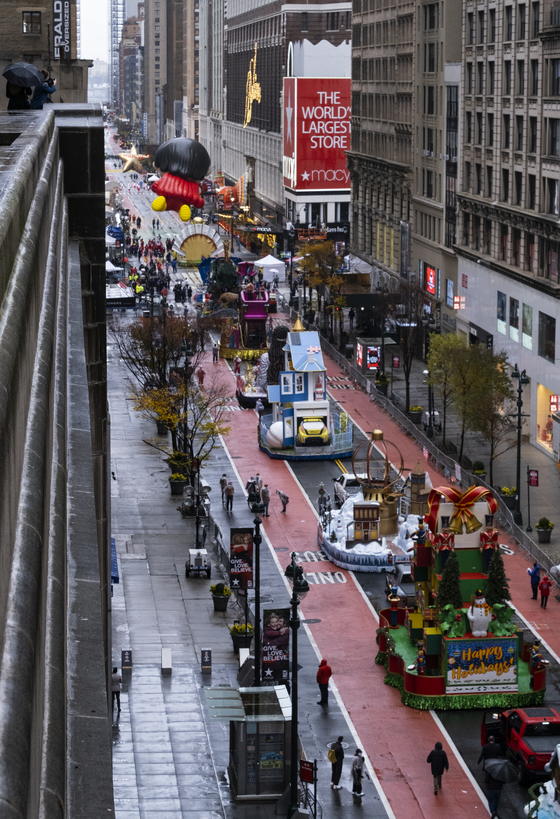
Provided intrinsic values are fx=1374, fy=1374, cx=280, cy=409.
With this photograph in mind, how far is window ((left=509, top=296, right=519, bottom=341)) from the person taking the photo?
67.4 metres

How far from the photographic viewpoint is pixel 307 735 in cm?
3228

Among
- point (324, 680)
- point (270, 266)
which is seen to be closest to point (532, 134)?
point (324, 680)

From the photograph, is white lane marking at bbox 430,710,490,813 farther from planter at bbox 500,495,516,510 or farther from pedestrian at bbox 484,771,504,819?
planter at bbox 500,495,516,510

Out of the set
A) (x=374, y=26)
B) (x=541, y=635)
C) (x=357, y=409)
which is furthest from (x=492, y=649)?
(x=374, y=26)

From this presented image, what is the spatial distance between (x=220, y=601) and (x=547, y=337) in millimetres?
26770

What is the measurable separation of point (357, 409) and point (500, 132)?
1615 centimetres

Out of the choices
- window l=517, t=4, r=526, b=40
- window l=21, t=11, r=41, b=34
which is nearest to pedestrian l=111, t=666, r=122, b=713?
window l=517, t=4, r=526, b=40

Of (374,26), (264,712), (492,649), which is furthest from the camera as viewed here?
(374,26)

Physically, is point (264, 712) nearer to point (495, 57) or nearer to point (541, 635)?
point (541, 635)

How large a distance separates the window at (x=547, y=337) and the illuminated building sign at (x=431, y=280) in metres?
23.5

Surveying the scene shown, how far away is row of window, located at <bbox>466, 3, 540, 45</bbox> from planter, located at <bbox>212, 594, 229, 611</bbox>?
1394 inches

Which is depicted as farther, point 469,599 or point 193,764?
point 469,599

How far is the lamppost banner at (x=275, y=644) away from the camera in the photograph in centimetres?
3312

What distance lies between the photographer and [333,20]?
494 ft
